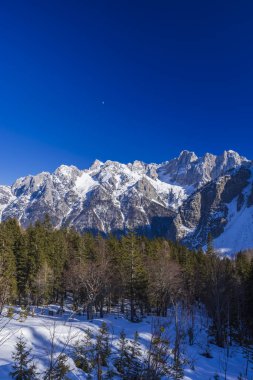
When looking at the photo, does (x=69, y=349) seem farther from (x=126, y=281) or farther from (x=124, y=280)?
(x=124, y=280)

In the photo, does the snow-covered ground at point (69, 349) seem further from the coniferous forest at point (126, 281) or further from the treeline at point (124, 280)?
the treeline at point (124, 280)

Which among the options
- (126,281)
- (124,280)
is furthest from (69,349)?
(124,280)

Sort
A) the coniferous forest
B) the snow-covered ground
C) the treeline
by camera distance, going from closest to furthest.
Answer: the snow-covered ground < the coniferous forest < the treeline

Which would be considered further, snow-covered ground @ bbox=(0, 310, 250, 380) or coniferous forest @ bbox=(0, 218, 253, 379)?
coniferous forest @ bbox=(0, 218, 253, 379)

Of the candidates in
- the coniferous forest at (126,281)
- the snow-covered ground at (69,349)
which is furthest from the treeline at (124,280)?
the snow-covered ground at (69,349)

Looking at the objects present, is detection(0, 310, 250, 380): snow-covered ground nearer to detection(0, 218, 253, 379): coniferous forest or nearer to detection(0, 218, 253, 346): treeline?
detection(0, 218, 253, 379): coniferous forest

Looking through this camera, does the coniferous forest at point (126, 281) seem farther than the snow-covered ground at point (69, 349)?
Yes

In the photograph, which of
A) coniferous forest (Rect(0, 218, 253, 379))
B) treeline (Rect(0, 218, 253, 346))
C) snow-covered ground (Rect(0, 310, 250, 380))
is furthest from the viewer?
treeline (Rect(0, 218, 253, 346))

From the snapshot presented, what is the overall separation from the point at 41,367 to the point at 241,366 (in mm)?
21861

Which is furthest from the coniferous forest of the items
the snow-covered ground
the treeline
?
the snow-covered ground

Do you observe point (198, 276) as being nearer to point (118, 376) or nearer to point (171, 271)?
point (171, 271)

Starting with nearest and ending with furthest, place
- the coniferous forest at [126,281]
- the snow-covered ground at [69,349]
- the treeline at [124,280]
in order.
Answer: the snow-covered ground at [69,349] < the coniferous forest at [126,281] < the treeline at [124,280]

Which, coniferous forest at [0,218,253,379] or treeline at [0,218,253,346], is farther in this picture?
treeline at [0,218,253,346]

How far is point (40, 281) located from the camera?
46.8m
